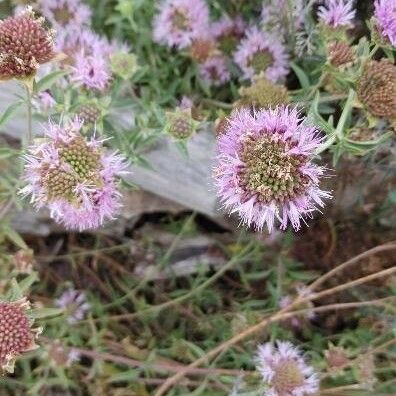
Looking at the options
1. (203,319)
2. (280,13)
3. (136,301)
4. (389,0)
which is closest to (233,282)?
(203,319)

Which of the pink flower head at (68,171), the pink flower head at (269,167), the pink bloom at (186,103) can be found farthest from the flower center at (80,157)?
the pink bloom at (186,103)

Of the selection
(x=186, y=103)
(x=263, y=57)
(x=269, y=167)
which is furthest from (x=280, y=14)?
(x=269, y=167)

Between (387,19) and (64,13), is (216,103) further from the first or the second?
(387,19)

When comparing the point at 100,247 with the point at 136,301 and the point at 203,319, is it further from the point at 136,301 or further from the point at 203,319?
the point at 203,319

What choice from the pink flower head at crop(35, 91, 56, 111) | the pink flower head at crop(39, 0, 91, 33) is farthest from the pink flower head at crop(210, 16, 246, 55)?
the pink flower head at crop(35, 91, 56, 111)

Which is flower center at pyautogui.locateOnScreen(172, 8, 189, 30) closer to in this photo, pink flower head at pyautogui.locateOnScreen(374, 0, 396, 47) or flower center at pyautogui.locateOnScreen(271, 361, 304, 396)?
pink flower head at pyautogui.locateOnScreen(374, 0, 396, 47)

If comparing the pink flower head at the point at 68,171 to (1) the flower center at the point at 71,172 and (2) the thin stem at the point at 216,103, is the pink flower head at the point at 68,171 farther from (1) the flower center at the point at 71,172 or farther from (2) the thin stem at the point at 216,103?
(2) the thin stem at the point at 216,103
